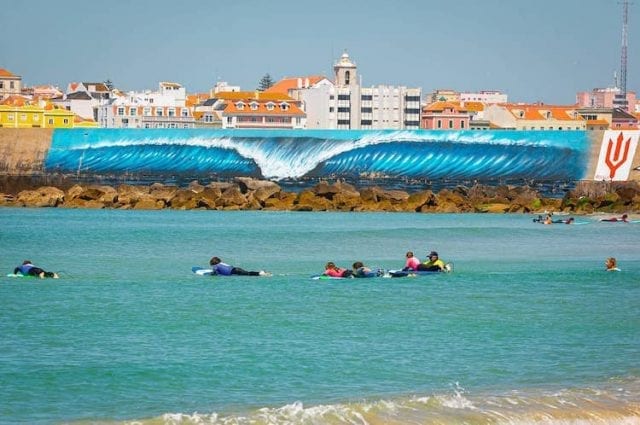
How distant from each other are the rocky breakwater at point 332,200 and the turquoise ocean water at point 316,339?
27.9 metres

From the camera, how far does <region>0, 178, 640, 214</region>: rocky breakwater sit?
7906 cm

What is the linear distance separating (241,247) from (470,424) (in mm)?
32290

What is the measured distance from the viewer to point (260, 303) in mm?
33500

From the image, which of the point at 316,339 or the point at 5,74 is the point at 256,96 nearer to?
the point at 5,74

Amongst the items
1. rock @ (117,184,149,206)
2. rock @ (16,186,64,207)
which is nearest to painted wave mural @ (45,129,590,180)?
rock @ (117,184,149,206)

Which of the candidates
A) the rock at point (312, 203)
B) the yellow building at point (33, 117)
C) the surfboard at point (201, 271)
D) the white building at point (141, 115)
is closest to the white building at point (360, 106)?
the white building at point (141, 115)

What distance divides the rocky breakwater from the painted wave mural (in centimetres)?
1255

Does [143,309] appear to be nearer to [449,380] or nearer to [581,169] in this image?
[449,380]

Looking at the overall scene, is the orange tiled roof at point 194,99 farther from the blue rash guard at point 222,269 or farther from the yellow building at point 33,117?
the blue rash guard at point 222,269

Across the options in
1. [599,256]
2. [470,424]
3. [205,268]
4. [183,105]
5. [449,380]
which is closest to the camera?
[470,424]

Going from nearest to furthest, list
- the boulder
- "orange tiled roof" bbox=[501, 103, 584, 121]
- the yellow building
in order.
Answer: the boulder < the yellow building < "orange tiled roof" bbox=[501, 103, 584, 121]

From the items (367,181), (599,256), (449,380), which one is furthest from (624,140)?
(449,380)

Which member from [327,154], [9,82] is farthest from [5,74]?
[327,154]

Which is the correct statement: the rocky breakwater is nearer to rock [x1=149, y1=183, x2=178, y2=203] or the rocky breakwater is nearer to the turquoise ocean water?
rock [x1=149, y1=183, x2=178, y2=203]
